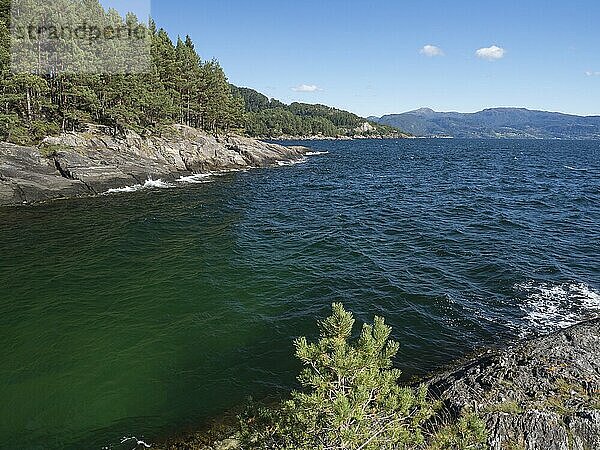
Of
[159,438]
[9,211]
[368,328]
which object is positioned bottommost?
[159,438]

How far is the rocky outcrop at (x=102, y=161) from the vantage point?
1623 inches

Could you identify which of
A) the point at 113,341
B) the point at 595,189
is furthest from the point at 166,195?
the point at 595,189

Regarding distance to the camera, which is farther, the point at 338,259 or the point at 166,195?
the point at 166,195

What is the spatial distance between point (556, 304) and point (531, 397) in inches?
478

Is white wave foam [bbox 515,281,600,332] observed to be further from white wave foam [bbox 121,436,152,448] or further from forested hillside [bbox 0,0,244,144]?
forested hillside [bbox 0,0,244,144]

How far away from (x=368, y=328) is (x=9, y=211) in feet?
130

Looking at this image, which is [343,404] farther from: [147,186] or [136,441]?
[147,186]

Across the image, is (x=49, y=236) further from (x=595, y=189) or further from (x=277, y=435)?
(x=595, y=189)

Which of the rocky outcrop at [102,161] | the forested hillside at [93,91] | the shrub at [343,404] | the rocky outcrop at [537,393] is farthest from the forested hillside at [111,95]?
the rocky outcrop at [537,393]

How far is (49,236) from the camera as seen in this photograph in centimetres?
2945

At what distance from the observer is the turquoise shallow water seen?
44.7ft

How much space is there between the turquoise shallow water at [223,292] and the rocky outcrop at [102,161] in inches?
159

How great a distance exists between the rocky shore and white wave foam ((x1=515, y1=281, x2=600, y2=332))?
4.94 m

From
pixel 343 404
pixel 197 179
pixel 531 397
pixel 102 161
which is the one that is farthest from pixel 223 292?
pixel 197 179
